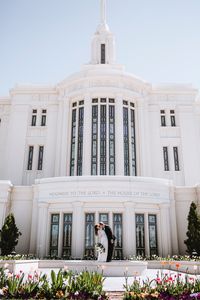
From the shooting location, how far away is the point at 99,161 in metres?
28.6

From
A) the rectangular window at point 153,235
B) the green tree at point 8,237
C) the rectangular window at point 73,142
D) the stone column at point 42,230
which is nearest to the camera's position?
the green tree at point 8,237

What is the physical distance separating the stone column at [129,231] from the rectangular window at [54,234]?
16.3 ft

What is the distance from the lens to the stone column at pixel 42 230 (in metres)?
20.9

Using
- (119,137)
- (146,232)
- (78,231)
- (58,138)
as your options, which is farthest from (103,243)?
(58,138)

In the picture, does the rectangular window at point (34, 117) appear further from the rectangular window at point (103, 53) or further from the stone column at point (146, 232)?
the stone column at point (146, 232)

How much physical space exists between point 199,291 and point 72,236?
14.7 meters

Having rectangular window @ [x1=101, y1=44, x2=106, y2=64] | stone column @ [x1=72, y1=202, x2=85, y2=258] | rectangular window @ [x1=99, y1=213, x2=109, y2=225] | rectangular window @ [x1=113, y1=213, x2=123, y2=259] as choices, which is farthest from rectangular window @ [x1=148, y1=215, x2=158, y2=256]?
rectangular window @ [x1=101, y1=44, x2=106, y2=64]

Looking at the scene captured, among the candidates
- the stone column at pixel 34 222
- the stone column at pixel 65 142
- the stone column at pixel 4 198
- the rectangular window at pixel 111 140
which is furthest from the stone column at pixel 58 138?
the stone column at pixel 4 198

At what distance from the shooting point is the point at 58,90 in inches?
1300

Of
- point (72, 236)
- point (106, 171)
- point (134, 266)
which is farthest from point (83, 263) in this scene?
point (106, 171)

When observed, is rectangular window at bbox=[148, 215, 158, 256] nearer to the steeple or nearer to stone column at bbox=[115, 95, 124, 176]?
→ stone column at bbox=[115, 95, 124, 176]

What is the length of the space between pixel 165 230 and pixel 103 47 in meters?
26.5

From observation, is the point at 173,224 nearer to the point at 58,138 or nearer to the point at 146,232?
the point at 146,232

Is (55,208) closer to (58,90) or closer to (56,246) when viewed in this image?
(56,246)
